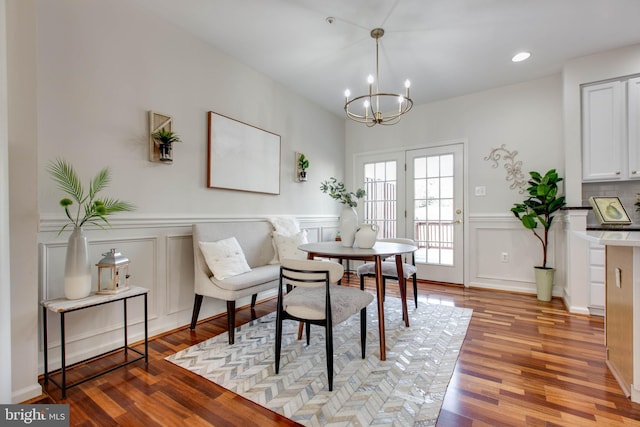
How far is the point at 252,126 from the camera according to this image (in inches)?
130

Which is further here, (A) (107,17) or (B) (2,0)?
(A) (107,17)

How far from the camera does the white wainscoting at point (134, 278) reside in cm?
189

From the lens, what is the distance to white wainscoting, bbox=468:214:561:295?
3662 millimetres

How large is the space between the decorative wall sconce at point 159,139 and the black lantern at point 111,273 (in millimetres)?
869

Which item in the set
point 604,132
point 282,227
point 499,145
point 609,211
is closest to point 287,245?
point 282,227

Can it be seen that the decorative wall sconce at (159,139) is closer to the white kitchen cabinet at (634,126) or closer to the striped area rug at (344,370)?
the striped area rug at (344,370)

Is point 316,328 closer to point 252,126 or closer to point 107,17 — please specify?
point 252,126

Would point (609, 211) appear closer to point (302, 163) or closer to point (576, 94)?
point (576, 94)

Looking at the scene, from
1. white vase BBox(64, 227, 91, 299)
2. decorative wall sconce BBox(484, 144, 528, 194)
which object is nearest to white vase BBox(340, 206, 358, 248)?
white vase BBox(64, 227, 91, 299)

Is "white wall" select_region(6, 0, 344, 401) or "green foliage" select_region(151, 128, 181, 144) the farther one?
"green foliage" select_region(151, 128, 181, 144)

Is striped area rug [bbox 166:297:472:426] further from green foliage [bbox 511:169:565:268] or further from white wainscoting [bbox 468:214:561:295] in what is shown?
green foliage [bbox 511:169:565:268]

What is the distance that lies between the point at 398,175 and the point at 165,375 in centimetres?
393

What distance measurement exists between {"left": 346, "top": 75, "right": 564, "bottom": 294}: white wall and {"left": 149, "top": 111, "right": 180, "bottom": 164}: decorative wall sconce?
3494mm

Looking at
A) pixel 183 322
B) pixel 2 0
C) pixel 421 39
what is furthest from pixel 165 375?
pixel 421 39
